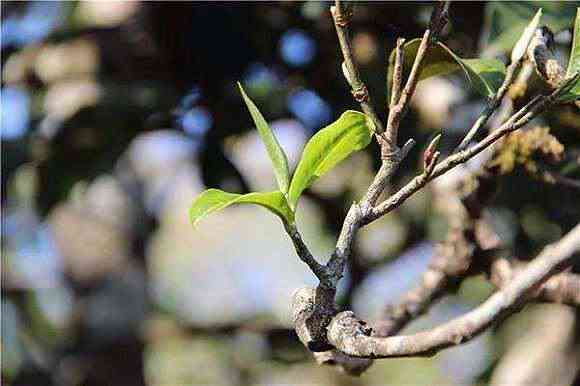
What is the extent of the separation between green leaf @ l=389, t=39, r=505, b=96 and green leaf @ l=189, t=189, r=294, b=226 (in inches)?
6.3

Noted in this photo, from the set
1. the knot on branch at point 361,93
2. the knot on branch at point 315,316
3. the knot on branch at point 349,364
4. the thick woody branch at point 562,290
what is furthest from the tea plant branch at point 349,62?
the thick woody branch at point 562,290

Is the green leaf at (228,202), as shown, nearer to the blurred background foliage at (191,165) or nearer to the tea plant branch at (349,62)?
the tea plant branch at (349,62)

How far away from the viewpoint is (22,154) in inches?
56.5

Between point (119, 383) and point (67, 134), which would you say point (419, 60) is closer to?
point (67, 134)

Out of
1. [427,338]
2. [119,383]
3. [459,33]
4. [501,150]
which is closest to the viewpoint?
[427,338]

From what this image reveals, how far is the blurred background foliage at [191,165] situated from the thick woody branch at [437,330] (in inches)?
14.4

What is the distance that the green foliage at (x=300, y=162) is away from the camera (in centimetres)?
59

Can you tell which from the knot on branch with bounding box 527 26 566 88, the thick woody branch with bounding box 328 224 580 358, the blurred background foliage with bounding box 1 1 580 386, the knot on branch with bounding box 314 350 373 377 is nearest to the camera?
the thick woody branch with bounding box 328 224 580 358

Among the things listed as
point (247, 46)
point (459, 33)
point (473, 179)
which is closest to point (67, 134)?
point (247, 46)

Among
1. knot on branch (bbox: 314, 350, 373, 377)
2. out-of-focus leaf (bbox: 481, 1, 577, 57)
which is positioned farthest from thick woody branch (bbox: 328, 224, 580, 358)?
out-of-focus leaf (bbox: 481, 1, 577, 57)

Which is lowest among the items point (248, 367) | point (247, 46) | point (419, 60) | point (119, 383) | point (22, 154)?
point (248, 367)

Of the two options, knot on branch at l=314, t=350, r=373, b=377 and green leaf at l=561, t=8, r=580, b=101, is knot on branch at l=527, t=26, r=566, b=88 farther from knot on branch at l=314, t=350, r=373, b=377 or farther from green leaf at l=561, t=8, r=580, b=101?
knot on branch at l=314, t=350, r=373, b=377

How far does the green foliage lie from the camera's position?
59cm

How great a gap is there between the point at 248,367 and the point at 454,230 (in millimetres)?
963
